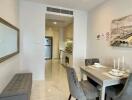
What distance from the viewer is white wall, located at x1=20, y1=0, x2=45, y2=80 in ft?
12.6

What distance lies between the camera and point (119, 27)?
293cm

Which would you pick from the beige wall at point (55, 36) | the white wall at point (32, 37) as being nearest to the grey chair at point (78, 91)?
the white wall at point (32, 37)

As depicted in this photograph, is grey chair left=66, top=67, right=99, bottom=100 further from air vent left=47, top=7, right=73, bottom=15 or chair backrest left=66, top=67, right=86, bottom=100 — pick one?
air vent left=47, top=7, right=73, bottom=15

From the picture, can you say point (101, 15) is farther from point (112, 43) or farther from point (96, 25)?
point (112, 43)

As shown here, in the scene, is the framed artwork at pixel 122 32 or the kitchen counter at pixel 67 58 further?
the kitchen counter at pixel 67 58

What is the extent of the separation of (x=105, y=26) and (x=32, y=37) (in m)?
2.53

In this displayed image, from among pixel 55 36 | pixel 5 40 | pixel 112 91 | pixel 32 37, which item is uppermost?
Answer: pixel 55 36

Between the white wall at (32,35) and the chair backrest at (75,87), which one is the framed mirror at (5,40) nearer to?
the chair backrest at (75,87)

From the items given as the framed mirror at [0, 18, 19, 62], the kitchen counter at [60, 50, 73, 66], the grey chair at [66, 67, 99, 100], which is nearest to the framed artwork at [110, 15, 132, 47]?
the grey chair at [66, 67, 99, 100]

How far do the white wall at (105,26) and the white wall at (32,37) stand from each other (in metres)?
1.91

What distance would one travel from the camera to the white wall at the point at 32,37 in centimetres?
384

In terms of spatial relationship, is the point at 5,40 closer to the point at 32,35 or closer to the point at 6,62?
the point at 6,62

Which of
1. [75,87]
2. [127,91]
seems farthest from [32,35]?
[127,91]

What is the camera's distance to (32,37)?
3.97m
